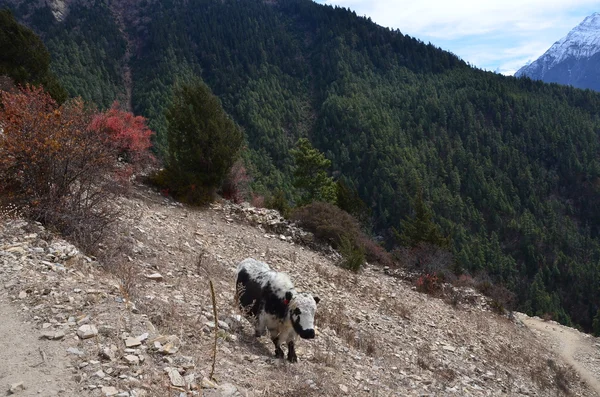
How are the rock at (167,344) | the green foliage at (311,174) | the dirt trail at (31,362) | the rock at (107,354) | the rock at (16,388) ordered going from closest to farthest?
the rock at (16,388) < the dirt trail at (31,362) < the rock at (107,354) < the rock at (167,344) < the green foliage at (311,174)

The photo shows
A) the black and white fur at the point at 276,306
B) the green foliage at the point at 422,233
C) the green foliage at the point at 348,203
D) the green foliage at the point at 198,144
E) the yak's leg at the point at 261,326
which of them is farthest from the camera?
the green foliage at the point at 348,203

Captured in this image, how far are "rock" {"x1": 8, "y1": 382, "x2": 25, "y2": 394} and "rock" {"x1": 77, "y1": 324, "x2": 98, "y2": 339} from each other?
0.90m

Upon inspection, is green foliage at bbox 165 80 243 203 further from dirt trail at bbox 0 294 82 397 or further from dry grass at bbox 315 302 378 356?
dirt trail at bbox 0 294 82 397

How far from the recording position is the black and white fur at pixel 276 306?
6324mm

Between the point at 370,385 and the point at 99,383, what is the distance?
460cm

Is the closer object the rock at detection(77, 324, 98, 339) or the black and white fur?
the rock at detection(77, 324, 98, 339)

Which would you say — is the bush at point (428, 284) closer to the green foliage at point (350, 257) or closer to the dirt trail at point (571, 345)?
the green foliage at point (350, 257)

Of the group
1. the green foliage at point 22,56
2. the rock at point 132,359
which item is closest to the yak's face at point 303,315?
the rock at point 132,359

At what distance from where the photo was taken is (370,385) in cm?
693

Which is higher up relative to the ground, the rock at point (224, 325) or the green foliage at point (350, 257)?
the rock at point (224, 325)

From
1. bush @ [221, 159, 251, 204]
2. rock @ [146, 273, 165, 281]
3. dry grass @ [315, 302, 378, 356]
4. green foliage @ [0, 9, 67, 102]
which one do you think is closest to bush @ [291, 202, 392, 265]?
bush @ [221, 159, 251, 204]

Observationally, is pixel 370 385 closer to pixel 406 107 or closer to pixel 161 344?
pixel 161 344

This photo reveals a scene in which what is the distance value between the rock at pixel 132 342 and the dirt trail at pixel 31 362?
0.65m

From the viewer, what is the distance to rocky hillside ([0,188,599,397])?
4504 mm
